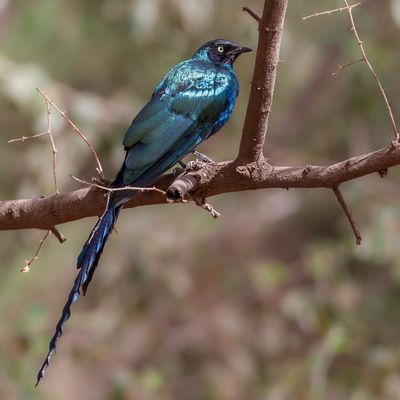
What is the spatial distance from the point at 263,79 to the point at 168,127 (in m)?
0.96

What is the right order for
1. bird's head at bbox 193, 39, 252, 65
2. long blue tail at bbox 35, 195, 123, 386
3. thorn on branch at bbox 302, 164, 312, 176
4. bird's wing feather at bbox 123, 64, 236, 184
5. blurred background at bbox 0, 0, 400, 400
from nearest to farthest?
thorn on branch at bbox 302, 164, 312, 176 < long blue tail at bbox 35, 195, 123, 386 < bird's wing feather at bbox 123, 64, 236, 184 < bird's head at bbox 193, 39, 252, 65 < blurred background at bbox 0, 0, 400, 400

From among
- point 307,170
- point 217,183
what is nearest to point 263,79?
point 307,170

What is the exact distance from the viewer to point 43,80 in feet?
22.9

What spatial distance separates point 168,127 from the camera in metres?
4.60

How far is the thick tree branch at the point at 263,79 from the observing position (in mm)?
3615

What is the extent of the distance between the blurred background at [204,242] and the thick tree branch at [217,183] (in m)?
1.58

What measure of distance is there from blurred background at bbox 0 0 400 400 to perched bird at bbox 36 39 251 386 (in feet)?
4.27

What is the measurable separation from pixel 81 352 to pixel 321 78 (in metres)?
4.72

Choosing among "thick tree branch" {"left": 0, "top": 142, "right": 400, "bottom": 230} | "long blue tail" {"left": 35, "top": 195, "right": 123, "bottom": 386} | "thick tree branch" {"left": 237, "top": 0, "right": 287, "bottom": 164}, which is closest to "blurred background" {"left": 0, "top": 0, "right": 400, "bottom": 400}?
"thick tree branch" {"left": 0, "top": 142, "right": 400, "bottom": 230}

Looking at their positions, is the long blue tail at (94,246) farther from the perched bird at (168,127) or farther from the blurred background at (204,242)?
the blurred background at (204,242)

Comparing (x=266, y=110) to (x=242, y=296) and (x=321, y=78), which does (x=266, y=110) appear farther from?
(x=321, y=78)

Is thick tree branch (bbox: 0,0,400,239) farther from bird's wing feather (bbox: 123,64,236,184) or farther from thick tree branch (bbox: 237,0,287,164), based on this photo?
bird's wing feather (bbox: 123,64,236,184)

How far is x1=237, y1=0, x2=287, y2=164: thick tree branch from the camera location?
11.9 feet

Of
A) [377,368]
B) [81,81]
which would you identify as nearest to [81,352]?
[377,368]
